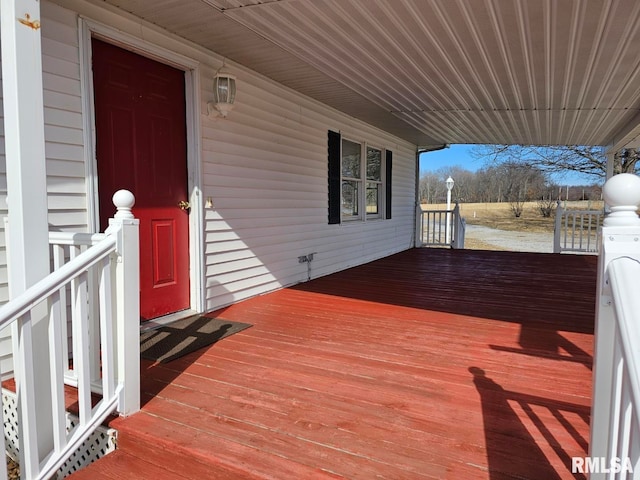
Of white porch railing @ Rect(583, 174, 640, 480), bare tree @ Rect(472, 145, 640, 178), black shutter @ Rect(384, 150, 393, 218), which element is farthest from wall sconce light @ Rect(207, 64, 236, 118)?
bare tree @ Rect(472, 145, 640, 178)

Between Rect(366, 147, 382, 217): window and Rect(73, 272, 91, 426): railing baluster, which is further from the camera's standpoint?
Rect(366, 147, 382, 217): window

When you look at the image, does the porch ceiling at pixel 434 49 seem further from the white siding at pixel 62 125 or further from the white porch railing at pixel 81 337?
the white porch railing at pixel 81 337

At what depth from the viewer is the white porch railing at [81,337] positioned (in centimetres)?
162

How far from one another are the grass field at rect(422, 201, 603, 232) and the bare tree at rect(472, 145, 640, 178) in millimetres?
2183

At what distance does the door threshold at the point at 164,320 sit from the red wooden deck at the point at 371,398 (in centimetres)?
35

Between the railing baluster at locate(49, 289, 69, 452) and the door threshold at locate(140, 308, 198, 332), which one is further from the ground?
the railing baluster at locate(49, 289, 69, 452)

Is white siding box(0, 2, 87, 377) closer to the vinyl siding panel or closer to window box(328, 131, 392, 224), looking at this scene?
the vinyl siding panel

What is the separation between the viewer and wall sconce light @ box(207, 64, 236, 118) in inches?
148

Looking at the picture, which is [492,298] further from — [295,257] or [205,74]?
[205,74]

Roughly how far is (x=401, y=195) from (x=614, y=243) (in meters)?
7.75

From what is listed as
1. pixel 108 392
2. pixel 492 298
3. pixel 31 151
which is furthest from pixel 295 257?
pixel 31 151

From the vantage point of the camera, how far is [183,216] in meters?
3.73

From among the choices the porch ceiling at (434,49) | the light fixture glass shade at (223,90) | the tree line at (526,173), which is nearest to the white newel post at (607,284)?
the porch ceiling at (434,49)

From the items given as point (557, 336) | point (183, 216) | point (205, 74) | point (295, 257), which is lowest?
point (557, 336)
